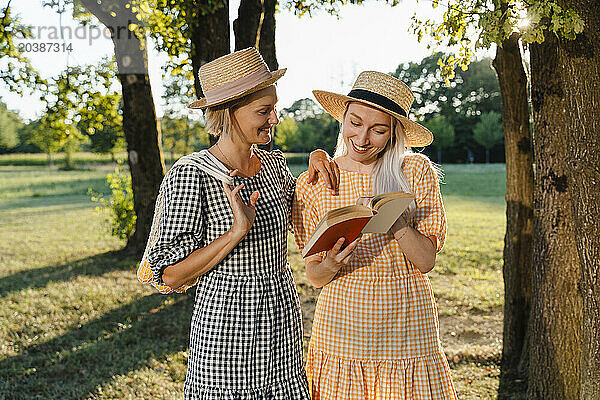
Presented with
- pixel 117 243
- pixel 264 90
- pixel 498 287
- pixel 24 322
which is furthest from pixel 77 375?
pixel 117 243

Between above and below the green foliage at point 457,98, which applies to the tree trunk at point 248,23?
below

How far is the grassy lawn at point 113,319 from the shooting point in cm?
528

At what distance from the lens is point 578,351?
3914 millimetres

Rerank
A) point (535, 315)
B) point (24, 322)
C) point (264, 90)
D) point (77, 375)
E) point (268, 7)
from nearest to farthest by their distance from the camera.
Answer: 1. point (264, 90)
2. point (535, 315)
3. point (77, 375)
4. point (24, 322)
5. point (268, 7)

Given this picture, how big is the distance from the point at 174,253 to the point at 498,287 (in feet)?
24.2

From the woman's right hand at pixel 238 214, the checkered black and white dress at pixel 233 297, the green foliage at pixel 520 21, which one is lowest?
the checkered black and white dress at pixel 233 297

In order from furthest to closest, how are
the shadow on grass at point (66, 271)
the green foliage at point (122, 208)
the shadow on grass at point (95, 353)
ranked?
the green foliage at point (122, 208)
the shadow on grass at point (66, 271)
the shadow on grass at point (95, 353)

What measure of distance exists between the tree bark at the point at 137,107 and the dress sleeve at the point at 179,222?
7636mm

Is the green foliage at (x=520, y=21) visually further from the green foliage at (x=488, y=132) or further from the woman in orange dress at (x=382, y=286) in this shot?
the green foliage at (x=488, y=132)

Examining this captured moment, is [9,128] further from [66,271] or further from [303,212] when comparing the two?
[303,212]

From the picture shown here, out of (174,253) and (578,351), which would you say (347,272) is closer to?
(174,253)

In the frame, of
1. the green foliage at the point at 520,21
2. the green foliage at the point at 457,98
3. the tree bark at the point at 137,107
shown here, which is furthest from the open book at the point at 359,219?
the green foliage at the point at 457,98

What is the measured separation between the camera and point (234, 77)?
2.55 m

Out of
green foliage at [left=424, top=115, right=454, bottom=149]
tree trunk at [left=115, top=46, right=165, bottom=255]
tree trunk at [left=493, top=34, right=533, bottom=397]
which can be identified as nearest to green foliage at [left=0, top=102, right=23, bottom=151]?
green foliage at [left=424, top=115, right=454, bottom=149]
